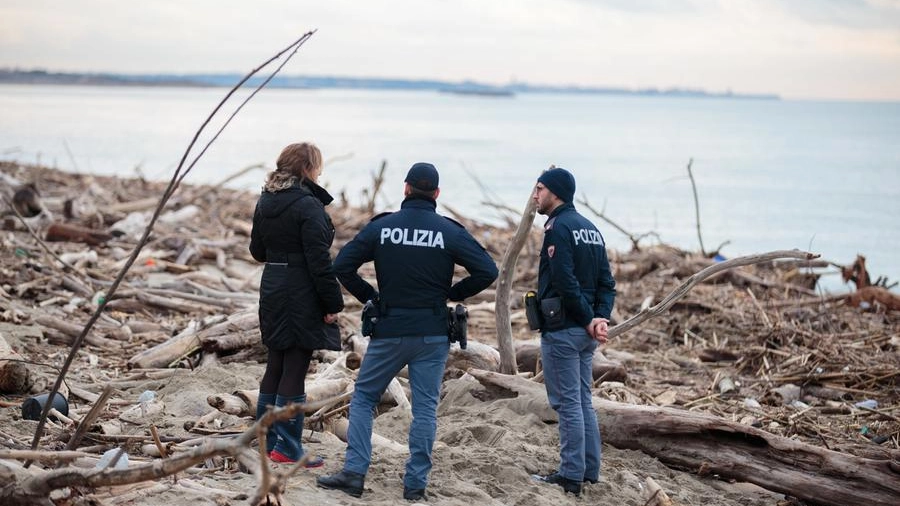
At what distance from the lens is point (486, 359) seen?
28.8 ft

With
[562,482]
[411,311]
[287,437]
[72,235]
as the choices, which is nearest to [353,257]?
[411,311]

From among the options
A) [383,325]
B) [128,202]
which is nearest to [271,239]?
[383,325]

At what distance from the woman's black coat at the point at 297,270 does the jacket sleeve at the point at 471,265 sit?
708 mm

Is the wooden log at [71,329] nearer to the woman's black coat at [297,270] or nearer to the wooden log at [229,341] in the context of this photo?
the wooden log at [229,341]

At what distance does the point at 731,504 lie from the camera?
21.7ft

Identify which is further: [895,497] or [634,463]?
[634,463]

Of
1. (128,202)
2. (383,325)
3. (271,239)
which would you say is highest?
(271,239)


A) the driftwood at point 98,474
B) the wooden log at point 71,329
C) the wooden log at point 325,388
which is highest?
the driftwood at point 98,474

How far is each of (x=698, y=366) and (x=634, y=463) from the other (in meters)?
4.55

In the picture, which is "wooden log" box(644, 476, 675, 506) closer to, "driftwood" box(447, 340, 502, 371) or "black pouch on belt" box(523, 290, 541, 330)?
"black pouch on belt" box(523, 290, 541, 330)

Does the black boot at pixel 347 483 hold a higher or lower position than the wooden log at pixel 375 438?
higher

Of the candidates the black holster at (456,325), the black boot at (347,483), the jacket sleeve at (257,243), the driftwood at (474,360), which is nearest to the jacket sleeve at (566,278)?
the black holster at (456,325)

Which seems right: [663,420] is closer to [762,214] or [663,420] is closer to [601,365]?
[601,365]

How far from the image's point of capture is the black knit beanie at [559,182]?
6309mm
